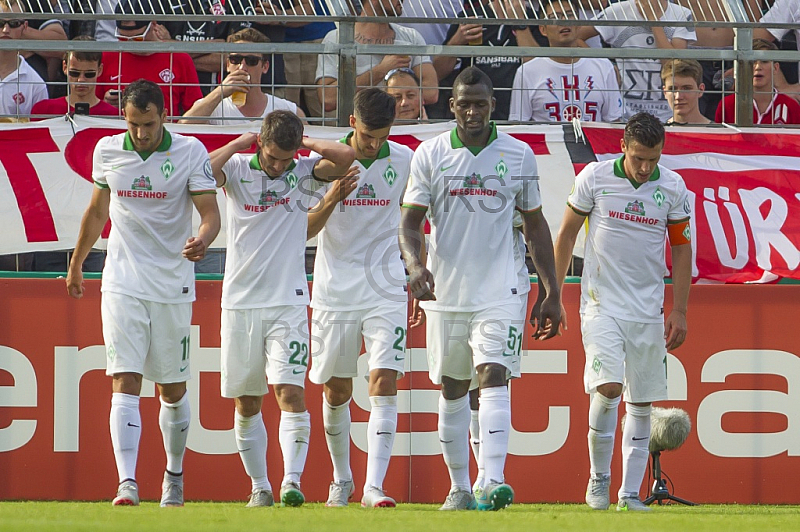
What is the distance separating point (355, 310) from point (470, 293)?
773mm

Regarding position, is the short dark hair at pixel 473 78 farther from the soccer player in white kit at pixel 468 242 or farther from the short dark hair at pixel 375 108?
the short dark hair at pixel 375 108

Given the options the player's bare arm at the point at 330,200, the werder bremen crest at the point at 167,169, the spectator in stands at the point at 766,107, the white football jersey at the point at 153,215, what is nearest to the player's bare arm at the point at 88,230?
the white football jersey at the point at 153,215

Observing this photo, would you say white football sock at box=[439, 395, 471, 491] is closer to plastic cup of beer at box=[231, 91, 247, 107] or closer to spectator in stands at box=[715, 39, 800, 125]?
plastic cup of beer at box=[231, 91, 247, 107]

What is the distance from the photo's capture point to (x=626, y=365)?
7.36 m

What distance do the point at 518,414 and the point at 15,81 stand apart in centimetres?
442

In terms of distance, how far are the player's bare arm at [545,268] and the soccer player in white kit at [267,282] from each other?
1116mm

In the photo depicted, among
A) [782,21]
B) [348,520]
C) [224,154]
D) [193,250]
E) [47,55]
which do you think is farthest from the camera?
[782,21]

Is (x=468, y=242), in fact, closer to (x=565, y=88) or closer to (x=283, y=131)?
(x=283, y=131)

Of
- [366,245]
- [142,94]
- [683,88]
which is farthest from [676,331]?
[142,94]

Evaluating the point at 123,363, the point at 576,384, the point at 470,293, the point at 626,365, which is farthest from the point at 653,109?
the point at 123,363

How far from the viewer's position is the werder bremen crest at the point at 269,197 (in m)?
7.03

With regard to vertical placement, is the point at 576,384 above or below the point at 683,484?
above

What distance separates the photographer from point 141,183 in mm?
6957

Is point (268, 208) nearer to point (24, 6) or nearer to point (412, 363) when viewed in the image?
point (412, 363)
